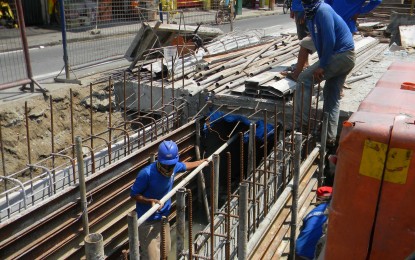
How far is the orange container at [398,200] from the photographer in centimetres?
271

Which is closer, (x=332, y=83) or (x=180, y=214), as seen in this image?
(x=180, y=214)

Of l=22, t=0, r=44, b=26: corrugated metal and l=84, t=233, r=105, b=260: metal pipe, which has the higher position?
l=22, t=0, r=44, b=26: corrugated metal

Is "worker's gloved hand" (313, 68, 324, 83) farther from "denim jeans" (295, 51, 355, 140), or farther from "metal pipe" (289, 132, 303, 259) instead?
"metal pipe" (289, 132, 303, 259)

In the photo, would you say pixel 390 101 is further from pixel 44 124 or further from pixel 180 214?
pixel 44 124

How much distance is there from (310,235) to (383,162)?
5.05 ft

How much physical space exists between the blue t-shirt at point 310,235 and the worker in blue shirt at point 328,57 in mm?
2322

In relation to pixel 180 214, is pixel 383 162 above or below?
above

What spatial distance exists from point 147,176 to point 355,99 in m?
4.01

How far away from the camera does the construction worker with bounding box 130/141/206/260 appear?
5.27 meters

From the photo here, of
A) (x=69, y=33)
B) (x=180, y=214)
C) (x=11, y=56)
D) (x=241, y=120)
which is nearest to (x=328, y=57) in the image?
(x=241, y=120)

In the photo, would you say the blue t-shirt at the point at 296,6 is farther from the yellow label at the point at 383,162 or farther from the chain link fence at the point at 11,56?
the yellow label at the point at 383,162

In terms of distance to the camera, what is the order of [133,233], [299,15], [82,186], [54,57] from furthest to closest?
[54,57] → [299,15] → [82,186] → [133,233]

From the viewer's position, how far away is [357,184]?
9.52 feet

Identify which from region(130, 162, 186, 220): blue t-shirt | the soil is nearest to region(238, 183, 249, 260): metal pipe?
region(130, 162, 186, 220): blue t-shirt
